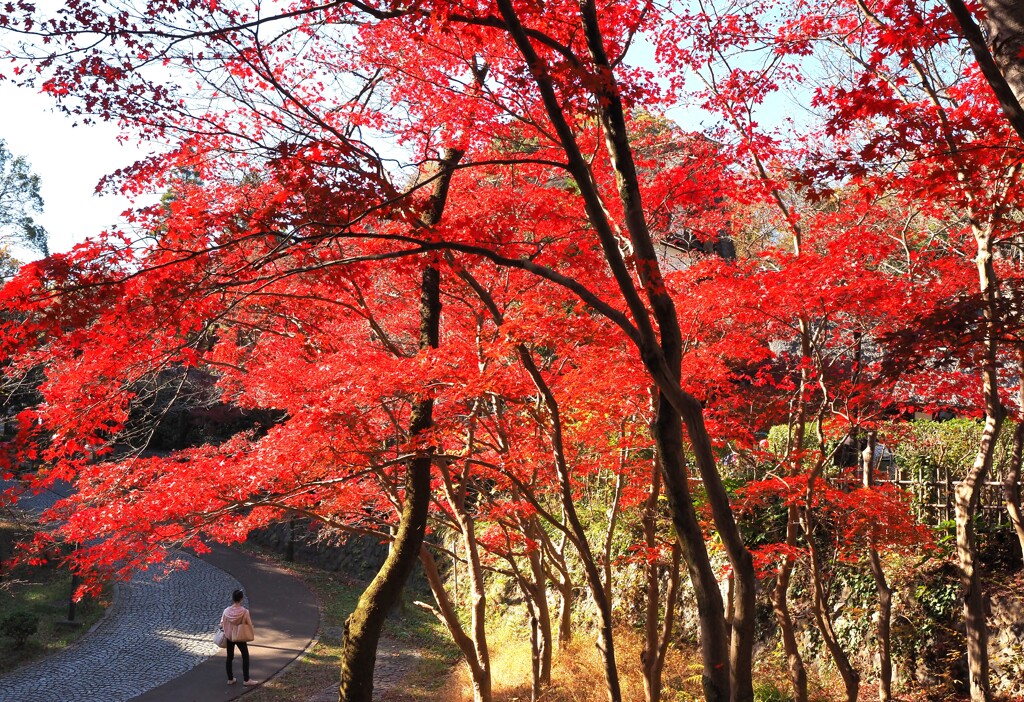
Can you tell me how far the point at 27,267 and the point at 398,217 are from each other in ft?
8.36

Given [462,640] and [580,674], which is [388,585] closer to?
[462,640]

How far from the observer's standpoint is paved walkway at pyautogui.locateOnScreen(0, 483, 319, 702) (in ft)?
37.8

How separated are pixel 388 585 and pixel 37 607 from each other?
1157cm

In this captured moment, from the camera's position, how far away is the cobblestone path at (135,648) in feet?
38.1

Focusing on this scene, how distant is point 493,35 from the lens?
6.82 metres

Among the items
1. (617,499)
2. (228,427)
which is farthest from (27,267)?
(228,427)

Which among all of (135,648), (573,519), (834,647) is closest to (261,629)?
(135,648)

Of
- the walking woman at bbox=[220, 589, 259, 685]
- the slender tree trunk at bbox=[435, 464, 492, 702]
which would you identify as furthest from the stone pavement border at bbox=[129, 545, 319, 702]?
the slender tree trunk at bbox=[435, 464, 492, 702]

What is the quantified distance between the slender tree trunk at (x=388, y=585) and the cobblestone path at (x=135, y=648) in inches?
218

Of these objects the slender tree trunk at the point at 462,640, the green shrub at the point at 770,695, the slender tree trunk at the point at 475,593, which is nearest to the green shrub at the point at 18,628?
the slender tree trunk at the point at 462,640

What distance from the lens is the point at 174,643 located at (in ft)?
45.7

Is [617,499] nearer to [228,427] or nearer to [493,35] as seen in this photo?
[493,35]

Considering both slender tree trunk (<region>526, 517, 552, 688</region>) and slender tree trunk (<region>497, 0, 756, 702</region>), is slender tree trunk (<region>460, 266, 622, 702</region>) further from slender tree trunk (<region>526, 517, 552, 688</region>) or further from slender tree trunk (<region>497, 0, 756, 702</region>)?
slender tree trunk (<region>526, 517, 552, 688</region>)

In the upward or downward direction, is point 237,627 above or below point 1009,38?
below
